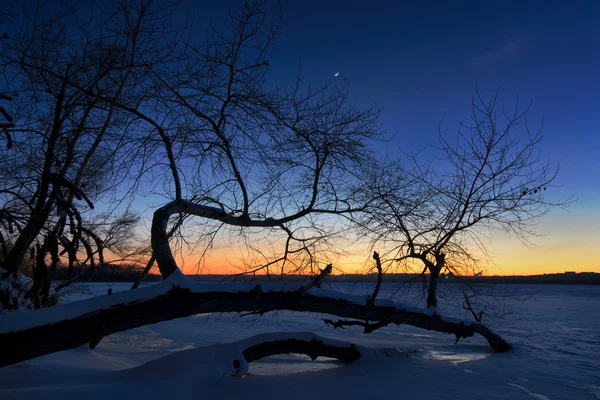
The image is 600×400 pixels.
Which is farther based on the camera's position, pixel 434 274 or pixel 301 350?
pixel 434 274

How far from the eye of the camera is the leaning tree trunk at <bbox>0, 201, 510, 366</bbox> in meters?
3.74

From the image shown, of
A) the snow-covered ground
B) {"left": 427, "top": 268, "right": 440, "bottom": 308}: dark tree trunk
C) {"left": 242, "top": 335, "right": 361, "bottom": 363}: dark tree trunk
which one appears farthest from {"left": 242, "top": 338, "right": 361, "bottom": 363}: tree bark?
{"left": 427, "top": 268, "right": 440, "bottom": 308}: dark tree trunk

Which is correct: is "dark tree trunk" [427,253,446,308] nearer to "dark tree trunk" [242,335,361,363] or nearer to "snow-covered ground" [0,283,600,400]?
"snow-covered ground" [0,283,600,400]

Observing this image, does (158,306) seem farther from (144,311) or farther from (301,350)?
(301,350)

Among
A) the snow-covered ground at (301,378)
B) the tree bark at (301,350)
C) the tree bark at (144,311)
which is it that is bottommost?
the snow-covered ground at (301,378)

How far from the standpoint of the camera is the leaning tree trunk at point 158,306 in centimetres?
374

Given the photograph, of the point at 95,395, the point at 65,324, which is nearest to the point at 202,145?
the point at 65,324

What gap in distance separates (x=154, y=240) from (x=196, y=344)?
29.2 ft

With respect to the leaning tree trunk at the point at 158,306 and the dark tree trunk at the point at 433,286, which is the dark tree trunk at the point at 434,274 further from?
the leaning tree trunk at the point at 158,306

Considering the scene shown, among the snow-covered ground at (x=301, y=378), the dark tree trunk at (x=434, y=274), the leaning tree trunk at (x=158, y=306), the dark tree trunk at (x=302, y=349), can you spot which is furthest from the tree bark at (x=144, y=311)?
the dark tree trunk at (x=434, y=274)

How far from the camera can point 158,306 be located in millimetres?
4148

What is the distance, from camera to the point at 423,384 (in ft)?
17.4

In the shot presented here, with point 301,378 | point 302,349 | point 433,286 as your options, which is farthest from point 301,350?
point 433,286

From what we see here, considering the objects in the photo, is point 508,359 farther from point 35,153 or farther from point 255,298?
point 35,153
